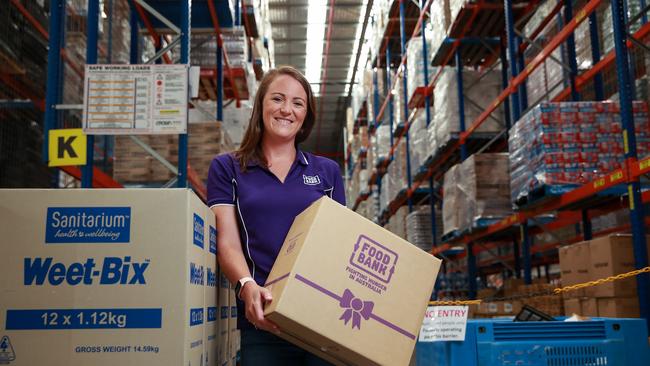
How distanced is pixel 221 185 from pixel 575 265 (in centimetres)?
375

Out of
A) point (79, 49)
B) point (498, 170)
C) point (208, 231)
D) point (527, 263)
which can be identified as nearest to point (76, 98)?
point (79, 49)

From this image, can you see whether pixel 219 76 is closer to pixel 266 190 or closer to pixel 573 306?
pixel 573 306

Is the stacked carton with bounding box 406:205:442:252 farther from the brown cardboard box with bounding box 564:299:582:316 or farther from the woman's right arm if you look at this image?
the woman's right arm

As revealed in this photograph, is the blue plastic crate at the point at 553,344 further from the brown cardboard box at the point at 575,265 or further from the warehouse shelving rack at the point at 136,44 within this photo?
the warehouse shelving rack at the point at 136,44

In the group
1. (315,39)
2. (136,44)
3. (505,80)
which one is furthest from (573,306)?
(315,39)

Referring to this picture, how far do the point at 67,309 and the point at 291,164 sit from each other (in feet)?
2.82

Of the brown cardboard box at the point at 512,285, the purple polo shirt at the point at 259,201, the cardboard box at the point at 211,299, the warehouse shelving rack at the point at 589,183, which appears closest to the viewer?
the cardboard box at the point at 211,299

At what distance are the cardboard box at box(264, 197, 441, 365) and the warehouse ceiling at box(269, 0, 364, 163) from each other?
14.3m

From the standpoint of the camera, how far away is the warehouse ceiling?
15.9 meters

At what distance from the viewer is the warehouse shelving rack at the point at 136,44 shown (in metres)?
4.71

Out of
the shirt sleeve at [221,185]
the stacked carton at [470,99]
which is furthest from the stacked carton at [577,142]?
the shirt sleeve at [221,185]

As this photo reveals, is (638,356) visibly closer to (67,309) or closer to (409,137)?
(67,309)

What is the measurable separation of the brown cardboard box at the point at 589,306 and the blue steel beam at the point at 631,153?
64 centimetres

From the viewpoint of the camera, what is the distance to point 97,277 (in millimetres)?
1565
